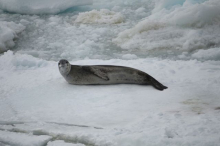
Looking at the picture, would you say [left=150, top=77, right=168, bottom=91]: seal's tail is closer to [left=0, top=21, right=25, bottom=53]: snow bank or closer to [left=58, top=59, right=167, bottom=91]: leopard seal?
[left=58, top=59, right=167, bottom=91]: leopard seal

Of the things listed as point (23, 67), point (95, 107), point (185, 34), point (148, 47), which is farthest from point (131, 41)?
point (95, 107)

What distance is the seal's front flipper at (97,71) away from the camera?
3.55 m

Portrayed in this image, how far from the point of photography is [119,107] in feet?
9.68

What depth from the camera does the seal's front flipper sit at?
3.55 meters

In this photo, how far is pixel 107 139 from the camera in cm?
228

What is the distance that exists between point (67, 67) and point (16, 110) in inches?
32.6

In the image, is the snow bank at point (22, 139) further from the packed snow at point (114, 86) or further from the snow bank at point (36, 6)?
the snow bank at point (36, 6)

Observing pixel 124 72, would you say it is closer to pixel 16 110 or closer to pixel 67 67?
pixel 67 67

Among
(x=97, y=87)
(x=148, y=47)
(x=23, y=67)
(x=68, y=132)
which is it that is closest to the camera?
(x=68, y=132)

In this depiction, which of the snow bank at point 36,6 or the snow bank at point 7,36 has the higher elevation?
the snow bank at point 36,6

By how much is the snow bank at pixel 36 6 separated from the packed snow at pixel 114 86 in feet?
1.75

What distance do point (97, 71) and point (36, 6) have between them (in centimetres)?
485

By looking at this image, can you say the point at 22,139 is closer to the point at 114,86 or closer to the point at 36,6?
the point at 114,86

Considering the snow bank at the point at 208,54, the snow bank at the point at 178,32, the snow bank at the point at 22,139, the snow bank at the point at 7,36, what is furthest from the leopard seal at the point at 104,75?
the snow bank at the point at 7,36
